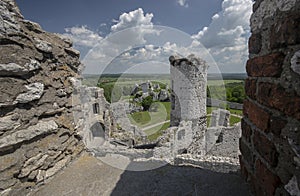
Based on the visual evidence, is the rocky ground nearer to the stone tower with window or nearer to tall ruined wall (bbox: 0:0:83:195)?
Result: tall ruined wall (bbox: 0:0:83:195)

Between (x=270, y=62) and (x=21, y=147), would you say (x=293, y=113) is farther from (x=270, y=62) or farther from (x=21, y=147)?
(x=21, y=147)

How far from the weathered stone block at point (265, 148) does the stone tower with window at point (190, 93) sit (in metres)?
6.65

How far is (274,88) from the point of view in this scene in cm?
92

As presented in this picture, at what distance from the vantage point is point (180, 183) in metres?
1.57

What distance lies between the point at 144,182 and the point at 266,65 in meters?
1.42

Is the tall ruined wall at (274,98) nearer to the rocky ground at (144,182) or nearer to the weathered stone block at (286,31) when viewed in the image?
the weathered stone block at (286,31)

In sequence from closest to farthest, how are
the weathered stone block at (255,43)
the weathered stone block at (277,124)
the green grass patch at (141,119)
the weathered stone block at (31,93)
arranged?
1. the weathered stone block at (277,124)
2. the weathered stone block at (255,43)
3. the weathered stone block at (31,93)
4. the green grass patch at (141,119)

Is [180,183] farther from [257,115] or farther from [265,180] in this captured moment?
[257,115]

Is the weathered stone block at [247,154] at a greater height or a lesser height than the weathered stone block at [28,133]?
lesser

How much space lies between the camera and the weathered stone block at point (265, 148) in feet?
3.03

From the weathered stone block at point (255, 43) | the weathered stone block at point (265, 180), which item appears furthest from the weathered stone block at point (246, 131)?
the weathered stone block at point (255, 43)

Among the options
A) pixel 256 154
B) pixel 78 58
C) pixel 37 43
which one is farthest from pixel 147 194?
pixel 78 58

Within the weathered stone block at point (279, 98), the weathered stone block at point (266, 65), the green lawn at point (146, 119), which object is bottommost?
the green lawn at point (146, 119)

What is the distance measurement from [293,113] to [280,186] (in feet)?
1.34
